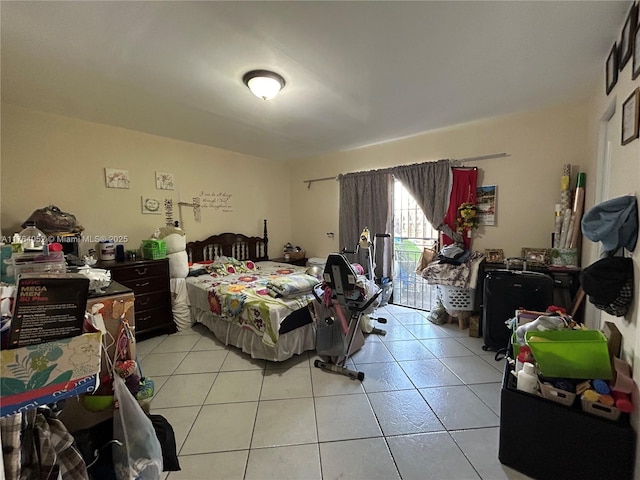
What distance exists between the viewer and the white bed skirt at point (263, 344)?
8.13ft

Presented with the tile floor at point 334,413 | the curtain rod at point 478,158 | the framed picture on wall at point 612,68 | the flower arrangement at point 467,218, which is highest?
the framed picture on wall at point 612,68

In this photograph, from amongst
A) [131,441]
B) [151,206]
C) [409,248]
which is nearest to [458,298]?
[409,248]


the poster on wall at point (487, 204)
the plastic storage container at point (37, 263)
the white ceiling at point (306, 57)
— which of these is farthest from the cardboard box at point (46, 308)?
the poster on wall at point (487, 204)

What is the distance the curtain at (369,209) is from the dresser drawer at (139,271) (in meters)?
2.59

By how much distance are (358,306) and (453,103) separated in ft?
7.18

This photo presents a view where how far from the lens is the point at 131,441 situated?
1.07 meters

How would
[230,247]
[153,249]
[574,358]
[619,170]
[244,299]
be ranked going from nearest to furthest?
[574,358], [619,170], [244,299], [153,249], [230,247]

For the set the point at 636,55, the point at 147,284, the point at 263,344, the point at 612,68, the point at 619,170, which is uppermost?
the point at 612,68

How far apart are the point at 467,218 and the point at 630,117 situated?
186cm

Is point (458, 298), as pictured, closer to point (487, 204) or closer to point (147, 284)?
point (487, 204)

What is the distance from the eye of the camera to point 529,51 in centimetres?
184

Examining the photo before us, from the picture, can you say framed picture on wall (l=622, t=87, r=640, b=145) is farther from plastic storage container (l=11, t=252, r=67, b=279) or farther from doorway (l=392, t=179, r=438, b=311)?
plastic storage container (l=11, t=252, r=67, b=279)

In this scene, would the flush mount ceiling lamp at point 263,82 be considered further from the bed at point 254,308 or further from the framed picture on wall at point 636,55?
the framed picture on wall at point 636,55

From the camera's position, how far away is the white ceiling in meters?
1.49
